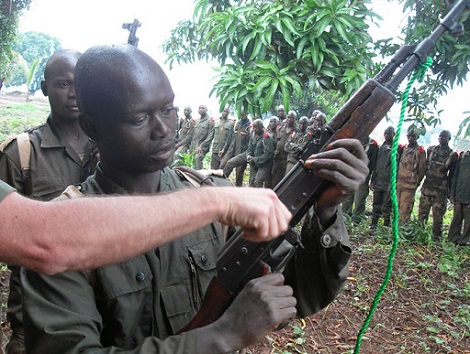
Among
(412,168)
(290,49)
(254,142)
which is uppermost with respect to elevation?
(290,49)

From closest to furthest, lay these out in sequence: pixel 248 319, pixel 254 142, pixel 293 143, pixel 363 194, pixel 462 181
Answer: pixel 248 319, pixel 462 181, pixel 363 194, pixel 293 143, pixel 254 142

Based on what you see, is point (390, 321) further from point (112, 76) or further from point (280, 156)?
point (280, 156)

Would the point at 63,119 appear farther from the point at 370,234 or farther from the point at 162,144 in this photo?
the point at 370,234

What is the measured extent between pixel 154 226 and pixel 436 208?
27.4 feet

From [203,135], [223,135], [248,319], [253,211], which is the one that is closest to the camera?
[253,211]

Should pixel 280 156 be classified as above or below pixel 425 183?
below

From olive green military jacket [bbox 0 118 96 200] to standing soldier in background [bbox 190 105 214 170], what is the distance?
10387mm

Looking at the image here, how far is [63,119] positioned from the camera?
9.02 feet

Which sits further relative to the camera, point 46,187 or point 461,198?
point 461,198

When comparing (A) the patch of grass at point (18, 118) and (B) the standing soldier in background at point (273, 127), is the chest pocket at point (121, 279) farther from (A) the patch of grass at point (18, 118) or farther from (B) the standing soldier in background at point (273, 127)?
(A) the patch of grass at point (18, 118)

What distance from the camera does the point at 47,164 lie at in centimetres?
264

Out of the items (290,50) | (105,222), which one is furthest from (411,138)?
(105,222)

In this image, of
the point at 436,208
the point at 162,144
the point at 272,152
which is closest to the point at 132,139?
the point at 162,144

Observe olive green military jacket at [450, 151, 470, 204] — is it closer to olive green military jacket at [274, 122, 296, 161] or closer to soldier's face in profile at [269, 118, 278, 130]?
olive green military jacket at [274, 122, 296, 161]
